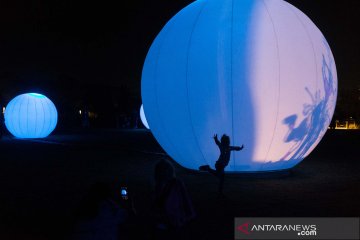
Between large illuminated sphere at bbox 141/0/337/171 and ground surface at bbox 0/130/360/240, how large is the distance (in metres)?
0.82

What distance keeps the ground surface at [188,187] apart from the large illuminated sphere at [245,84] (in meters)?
0.82

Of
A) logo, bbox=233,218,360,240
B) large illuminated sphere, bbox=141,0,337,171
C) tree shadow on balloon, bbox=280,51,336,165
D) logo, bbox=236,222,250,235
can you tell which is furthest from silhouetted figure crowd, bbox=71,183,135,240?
tree shadow on balloon, bbox=280,51,336,165

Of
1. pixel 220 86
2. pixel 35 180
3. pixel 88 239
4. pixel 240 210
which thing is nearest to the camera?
pixel 88 239

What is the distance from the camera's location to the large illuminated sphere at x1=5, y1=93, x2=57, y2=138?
2509cm

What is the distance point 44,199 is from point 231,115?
3962 millimetres

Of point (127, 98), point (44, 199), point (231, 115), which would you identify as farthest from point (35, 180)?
point (127, 98)

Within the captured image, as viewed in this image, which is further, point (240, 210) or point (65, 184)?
point (65, 184)

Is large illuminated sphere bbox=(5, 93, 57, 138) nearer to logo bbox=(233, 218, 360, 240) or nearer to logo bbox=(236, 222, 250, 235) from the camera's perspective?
logo bbox=(233, 218, 360, 240)

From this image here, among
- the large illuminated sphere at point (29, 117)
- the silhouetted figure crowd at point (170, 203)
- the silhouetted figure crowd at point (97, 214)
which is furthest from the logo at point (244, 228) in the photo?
the large illuminated sphere at point (29, 117)

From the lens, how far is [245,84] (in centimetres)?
919

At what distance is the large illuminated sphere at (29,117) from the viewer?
2509 cm

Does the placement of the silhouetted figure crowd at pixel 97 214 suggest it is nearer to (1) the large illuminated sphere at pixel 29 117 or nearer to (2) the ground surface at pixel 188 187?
(2) the ground surface at pixel 188 187

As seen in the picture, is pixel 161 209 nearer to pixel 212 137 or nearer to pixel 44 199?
pixel 44 199

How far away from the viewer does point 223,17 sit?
966 centimetres
